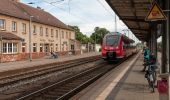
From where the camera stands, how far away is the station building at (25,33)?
45.6m

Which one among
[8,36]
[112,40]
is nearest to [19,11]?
[8,36]

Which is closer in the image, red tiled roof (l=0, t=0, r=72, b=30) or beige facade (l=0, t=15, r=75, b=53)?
red tiled roof (l=0, t=0, r=72, b=30)

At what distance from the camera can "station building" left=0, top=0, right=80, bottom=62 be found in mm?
45625

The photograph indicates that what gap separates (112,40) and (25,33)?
22.6 m

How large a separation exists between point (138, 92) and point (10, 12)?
39.7m

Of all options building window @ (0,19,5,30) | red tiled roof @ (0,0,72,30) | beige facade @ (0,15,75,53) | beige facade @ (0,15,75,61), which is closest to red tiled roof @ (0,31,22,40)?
beige facade @ (0,15,75,61)

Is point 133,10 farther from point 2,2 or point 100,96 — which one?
point 2,2

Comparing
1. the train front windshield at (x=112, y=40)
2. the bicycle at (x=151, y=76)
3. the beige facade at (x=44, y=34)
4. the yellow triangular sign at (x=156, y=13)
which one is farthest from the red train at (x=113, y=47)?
the yellow triangular sign at (x=156, y=13)

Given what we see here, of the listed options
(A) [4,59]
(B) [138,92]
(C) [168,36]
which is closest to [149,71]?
(B) [138,92]

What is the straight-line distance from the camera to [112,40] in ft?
110

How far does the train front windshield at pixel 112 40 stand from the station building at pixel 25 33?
1457 cm

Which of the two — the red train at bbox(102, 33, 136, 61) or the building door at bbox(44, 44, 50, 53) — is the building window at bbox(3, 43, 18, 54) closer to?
the building door at bbox(44, 44, 50, 53)

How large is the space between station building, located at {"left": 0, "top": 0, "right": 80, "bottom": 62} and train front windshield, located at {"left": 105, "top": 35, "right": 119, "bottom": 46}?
14.6 metres

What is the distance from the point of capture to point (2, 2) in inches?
2085
